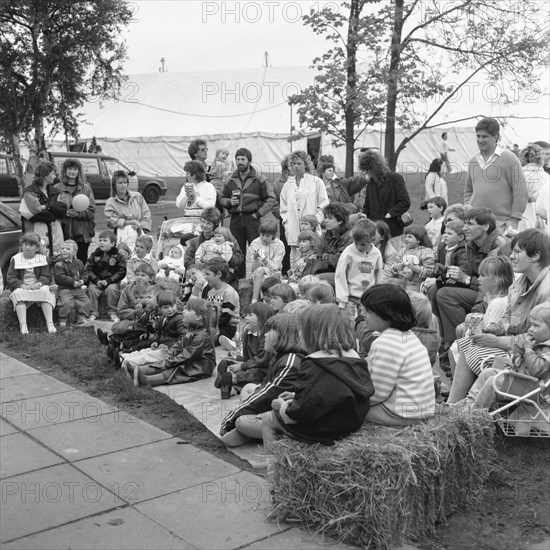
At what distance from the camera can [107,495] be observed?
461 cm

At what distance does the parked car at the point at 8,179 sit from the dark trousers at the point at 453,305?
1806cm

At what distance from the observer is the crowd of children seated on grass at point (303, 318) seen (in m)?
4.33

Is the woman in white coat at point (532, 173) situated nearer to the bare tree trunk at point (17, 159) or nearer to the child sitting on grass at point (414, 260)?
the child sitting on grass at point (414, 260)

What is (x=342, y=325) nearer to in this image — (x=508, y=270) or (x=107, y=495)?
(x=107, y=495)

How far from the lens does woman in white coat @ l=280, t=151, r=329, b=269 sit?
10.0 metres

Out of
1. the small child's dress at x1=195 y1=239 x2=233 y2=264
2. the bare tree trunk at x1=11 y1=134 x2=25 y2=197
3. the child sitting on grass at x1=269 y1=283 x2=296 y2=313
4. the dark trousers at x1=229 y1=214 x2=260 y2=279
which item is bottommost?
the child sitting on grass at x1=269 y1=283 x2=296 y2=313

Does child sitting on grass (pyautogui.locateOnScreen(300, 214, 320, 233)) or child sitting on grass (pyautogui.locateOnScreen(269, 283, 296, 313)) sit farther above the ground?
child sitting on grass (pyautogui.locateOnScreen(300, 214, 320, 233))

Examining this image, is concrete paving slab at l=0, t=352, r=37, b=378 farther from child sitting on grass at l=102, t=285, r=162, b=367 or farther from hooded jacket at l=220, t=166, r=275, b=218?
hooded jacket at l=220, t=166, r=275, b=218

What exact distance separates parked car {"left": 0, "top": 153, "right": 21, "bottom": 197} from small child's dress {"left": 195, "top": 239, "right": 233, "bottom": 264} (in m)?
14.7

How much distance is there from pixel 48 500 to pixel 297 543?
5.15ft

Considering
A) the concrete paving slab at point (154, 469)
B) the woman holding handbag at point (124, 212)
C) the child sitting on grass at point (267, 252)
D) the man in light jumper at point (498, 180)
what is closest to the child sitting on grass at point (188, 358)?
the concrete paving slab at point (154, 469)

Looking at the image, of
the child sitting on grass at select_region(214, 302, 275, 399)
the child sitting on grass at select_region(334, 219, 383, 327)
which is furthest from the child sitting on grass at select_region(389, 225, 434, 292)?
the child sitting on grass at select_region(214, 302, 275, 399)

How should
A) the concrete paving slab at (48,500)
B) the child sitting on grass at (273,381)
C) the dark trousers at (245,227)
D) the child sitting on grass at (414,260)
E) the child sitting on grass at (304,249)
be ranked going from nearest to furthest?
the concrete paving slab at (48,500) → the child sitting on grass at (273,381) → the child sitting on grass at (414,260) → the child sitting on grass at (304,249) → the dark trousers at (245,227)

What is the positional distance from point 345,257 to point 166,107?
3040 centimetres
